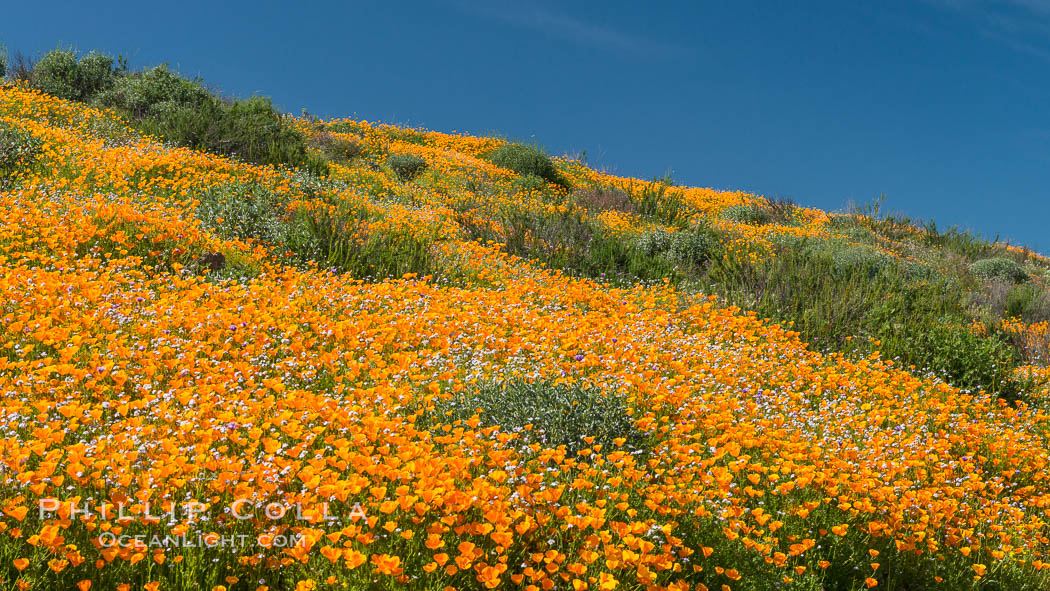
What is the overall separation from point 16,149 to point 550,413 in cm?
1143

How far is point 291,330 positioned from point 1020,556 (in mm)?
5502

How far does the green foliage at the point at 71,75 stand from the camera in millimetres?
19469

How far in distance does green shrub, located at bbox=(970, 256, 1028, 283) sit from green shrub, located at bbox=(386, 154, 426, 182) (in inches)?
588

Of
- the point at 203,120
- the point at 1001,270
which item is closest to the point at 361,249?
the point at 203,120

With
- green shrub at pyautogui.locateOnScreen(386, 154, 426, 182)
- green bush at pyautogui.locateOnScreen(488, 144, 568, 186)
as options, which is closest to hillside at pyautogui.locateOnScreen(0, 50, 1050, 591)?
green shrub at pyautogui.locateOnScreen(386, 154, 426, 182)

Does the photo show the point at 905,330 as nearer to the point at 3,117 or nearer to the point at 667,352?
the point at 667,352

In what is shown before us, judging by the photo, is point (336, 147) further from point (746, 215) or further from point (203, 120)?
point (746, 215)

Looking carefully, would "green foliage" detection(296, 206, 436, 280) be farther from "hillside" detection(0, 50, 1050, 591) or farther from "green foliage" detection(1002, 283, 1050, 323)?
"green foliage" detection(1002, 283, 1050, 323)

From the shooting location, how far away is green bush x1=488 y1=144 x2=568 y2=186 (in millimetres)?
22938

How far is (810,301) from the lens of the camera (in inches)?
419

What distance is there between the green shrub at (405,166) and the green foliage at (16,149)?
29.5 ft

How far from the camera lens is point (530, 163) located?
22.9 m

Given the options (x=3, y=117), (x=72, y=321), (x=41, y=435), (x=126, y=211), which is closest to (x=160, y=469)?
(x=41, y=435)

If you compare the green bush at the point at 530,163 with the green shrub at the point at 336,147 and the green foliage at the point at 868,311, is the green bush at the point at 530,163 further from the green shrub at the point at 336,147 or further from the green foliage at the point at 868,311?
the green foliage at the point at 868,311
